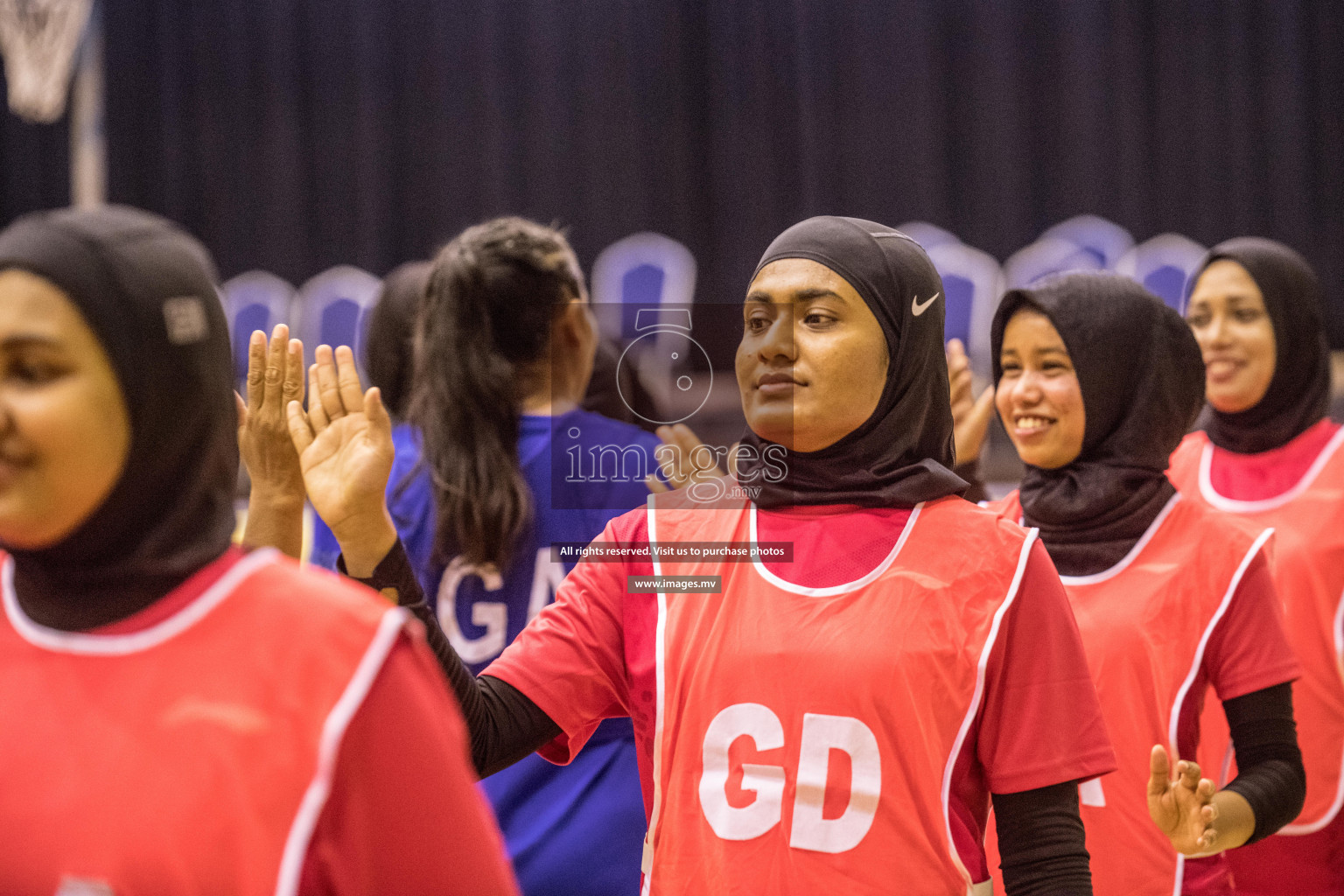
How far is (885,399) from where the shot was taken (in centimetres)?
139

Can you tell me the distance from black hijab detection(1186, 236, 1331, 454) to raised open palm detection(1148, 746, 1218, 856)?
1.26 m

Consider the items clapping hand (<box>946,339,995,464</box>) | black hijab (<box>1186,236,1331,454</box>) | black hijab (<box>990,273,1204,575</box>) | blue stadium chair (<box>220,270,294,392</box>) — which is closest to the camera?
black hijab (<box>990,273,1204,575</box>)

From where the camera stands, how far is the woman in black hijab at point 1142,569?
→ 166 centimetres

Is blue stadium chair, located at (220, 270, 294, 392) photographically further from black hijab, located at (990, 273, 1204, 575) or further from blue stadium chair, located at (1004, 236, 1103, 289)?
black hijab, located at (990, 273, 1204, 575)

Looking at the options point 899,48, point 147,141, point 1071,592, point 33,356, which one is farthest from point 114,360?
point 147,141

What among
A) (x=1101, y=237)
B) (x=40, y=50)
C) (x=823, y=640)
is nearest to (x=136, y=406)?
(x=823, y=640)

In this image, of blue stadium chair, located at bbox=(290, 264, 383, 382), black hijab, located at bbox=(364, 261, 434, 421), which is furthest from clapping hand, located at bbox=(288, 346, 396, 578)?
blue stadium chair, located at bbox=(290, 264, 383, 382)

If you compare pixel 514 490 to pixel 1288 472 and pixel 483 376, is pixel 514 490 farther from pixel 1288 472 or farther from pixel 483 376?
pixel 1288 472

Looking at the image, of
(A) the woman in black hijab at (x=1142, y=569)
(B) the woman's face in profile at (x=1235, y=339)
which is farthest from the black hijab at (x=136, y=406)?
(B) the woman's face in profile at (x=1235, y=339)

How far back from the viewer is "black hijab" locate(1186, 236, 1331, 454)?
8.40 feet

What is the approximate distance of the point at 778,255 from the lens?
140cm

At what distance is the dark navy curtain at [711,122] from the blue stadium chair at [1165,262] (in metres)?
0.06

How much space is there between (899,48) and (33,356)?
4.61 m

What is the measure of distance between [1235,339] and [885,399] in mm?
1608
